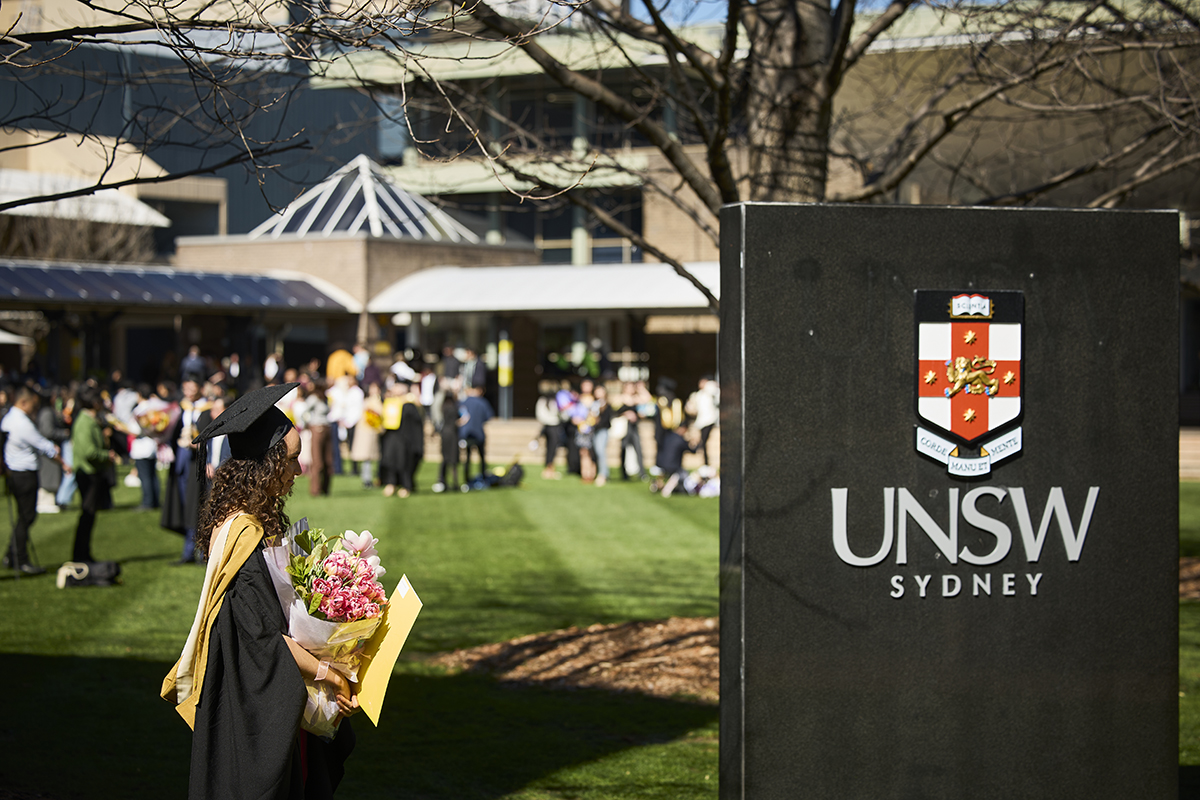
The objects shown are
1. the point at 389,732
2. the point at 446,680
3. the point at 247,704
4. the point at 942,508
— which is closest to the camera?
the point at 247,704

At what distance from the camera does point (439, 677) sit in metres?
7.70

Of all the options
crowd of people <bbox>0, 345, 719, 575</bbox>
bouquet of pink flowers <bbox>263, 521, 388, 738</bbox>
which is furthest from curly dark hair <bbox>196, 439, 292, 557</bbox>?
crowd of people <bbox>0, 345, 719, 575</bbox>

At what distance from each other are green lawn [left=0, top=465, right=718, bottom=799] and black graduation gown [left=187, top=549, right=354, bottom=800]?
2038mm

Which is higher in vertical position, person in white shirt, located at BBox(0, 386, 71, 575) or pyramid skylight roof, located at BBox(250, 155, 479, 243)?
pyramid skylight roof, located at BBox(250, 155, 479, 243)

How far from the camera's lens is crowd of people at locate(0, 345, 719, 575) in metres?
11.3

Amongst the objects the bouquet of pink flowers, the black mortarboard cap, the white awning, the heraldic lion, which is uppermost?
the white awning

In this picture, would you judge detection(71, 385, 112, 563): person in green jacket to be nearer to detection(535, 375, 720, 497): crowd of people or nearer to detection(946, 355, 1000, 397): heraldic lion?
detection(946, 355, 1000, 397): heraldic lion

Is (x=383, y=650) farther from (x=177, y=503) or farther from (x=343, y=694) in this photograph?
(x=177, y=503)

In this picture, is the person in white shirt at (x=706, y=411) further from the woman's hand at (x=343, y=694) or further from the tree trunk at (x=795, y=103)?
the woman's hand at (x=343, y=694)

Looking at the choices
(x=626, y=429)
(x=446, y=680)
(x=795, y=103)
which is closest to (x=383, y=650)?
(x=446, y=680)

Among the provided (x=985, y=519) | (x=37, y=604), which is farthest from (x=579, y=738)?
(x=37, y=604)

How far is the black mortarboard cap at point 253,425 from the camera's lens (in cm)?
355

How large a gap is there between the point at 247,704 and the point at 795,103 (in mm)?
5361

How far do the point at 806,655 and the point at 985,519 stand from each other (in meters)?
0.80
